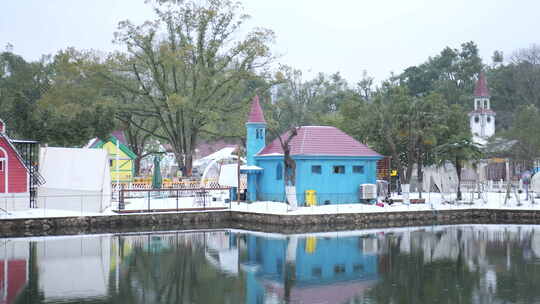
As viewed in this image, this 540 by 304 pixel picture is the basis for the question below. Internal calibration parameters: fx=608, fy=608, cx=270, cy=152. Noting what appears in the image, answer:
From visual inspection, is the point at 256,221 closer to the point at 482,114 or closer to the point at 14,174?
the point at 14,174

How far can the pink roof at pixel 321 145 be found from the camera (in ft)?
115

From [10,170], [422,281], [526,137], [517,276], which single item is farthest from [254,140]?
[526,137]

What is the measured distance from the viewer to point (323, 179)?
3500cm

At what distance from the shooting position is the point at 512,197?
132 ft

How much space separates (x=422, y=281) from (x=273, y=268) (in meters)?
4.95

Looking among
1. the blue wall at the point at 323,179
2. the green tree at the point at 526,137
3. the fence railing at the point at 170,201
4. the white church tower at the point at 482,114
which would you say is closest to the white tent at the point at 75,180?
the fence railing at the point at 170,201

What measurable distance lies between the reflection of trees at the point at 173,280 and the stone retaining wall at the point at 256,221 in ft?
22.2

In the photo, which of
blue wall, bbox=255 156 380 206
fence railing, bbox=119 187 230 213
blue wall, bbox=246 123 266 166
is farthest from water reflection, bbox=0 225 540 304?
blue wall, bbox=246 123 266 166

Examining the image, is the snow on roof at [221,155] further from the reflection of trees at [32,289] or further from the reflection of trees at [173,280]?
the reflection of trees at [32,289]

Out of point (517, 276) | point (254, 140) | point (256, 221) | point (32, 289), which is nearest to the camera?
point (32, 289)

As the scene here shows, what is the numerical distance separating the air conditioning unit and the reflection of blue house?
8400 mm

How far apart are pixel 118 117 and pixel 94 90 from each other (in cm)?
317

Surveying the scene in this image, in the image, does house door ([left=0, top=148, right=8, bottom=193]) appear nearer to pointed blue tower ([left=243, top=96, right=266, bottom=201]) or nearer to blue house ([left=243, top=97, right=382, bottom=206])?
blue house ([left=243, top=97, right=382, bottom=206])

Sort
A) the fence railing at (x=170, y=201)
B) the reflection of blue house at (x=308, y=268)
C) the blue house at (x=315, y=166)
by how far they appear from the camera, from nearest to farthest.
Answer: the reflection of blue house at (x=308, y=268), the fence railing at (x=170, y=201), the blue house at (x=315, y=166)
